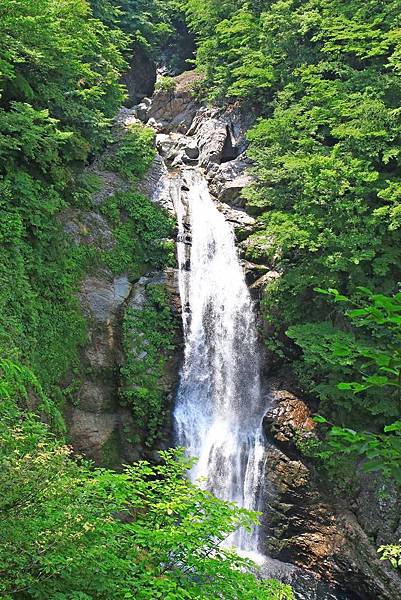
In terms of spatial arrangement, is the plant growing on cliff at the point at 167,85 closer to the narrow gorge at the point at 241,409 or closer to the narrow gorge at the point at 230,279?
the narrow gorge at the point at 230,279

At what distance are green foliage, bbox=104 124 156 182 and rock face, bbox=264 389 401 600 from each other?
822cm

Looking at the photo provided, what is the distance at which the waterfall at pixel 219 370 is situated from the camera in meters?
A: 10.5

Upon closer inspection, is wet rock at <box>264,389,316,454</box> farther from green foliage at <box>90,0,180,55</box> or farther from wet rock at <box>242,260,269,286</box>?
green foliage at <box>90,0,180,55</box>

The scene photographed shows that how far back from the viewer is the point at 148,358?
435 inches

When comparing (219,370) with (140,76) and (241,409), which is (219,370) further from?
(140,76)

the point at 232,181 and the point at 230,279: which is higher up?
the point at 232,181

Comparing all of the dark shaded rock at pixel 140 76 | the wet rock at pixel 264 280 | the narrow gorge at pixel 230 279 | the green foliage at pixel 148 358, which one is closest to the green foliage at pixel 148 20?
the dark shaded rock at pixel 140 76

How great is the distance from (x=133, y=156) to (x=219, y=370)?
23.6 feet

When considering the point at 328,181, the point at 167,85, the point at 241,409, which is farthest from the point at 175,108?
the point at 241,409

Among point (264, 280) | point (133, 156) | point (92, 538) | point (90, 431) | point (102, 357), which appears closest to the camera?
point (92, 538)

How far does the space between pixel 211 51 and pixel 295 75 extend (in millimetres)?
5681

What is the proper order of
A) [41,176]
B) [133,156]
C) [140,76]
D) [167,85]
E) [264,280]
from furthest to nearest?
[140,76] < [167,85] < [133,156] < [264,280] < [41,176]

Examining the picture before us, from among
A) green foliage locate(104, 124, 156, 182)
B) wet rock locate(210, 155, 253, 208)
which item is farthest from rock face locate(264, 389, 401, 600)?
green foliage locate(104, 124, 156, 182)

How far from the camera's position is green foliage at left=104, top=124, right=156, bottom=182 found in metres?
13.7
